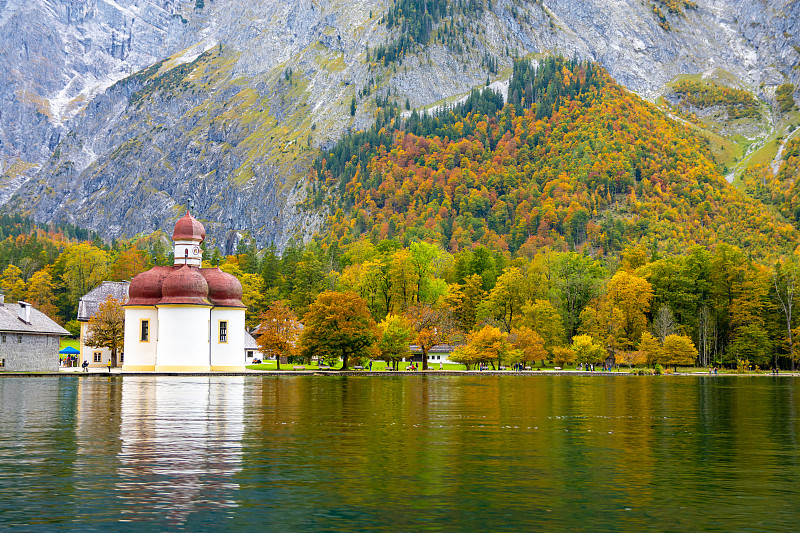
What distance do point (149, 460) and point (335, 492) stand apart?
6.78 metres

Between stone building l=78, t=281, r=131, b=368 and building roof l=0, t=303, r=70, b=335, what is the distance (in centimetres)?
1112

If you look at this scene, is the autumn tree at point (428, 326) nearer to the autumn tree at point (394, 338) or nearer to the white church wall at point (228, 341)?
the autumn tree at point (394, 338)

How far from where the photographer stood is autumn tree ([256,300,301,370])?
335 ft

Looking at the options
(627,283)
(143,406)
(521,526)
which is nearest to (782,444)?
(521,526)

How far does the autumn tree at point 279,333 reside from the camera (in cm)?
10212

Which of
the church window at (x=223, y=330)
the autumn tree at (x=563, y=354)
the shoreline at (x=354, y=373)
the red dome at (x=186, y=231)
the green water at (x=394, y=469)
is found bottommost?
the shoreline at (x=354, y=373)

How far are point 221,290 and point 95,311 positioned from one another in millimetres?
25462

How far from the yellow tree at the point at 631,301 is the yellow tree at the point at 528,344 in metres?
13.7

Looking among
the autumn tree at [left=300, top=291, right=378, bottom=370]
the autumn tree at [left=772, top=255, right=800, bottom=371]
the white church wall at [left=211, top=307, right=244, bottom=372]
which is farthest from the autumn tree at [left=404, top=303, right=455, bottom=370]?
the autumn tree at [left=772, top=255, right=800, bottom=371]

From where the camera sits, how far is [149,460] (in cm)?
2269

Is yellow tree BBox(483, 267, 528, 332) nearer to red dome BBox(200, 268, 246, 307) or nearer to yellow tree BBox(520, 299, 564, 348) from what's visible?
yellow tree BBox(520, 299, 564, 348)

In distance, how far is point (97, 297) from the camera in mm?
112562

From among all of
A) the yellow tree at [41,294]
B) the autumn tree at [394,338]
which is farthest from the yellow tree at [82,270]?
the autumn tree at [394,338]

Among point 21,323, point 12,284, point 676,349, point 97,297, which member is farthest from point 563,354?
point 12,284
